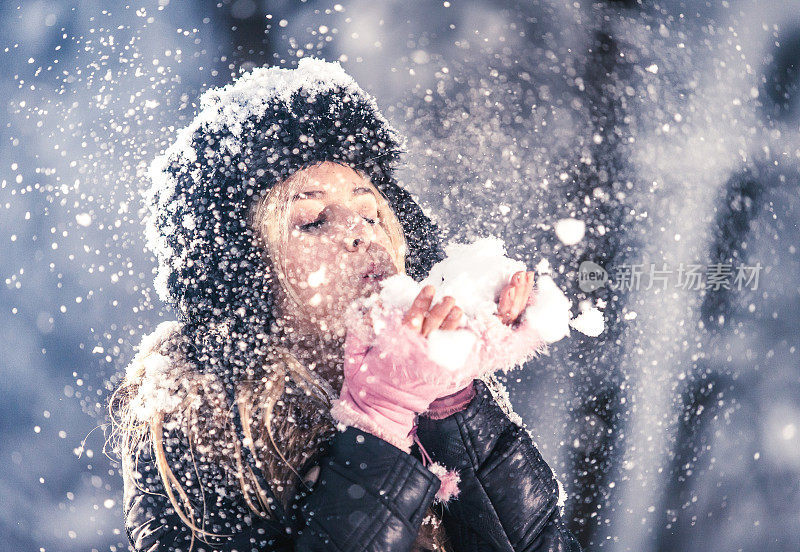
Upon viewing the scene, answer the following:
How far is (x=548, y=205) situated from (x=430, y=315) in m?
0.37

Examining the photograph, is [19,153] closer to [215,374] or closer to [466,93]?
[215,374]

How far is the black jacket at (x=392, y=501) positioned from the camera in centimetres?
36

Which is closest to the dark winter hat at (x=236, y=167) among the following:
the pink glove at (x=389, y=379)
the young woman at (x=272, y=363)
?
the young woman at (x=272, y=363)

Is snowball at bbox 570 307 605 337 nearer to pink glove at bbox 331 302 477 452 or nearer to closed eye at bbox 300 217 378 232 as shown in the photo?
pink glove at bbox 331 302 477 452

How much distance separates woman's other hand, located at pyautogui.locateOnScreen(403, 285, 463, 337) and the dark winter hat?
0.57 feet

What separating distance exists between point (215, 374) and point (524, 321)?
0.26 metres

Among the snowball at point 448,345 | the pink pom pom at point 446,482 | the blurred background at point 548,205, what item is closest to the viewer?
the snowball at point 448,345

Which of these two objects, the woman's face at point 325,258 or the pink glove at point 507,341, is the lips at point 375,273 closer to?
the woman's face at point 325,258

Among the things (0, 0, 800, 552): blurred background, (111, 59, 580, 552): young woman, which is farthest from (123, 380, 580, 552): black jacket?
(0, 0, 800, 552): blurred background

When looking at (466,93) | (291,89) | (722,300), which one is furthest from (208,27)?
(722,300)

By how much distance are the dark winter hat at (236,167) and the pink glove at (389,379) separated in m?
0.11

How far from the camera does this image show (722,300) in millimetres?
683

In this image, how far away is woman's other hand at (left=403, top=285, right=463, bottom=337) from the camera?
1.07 feet

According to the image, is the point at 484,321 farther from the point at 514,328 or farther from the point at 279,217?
the point at 279,217
